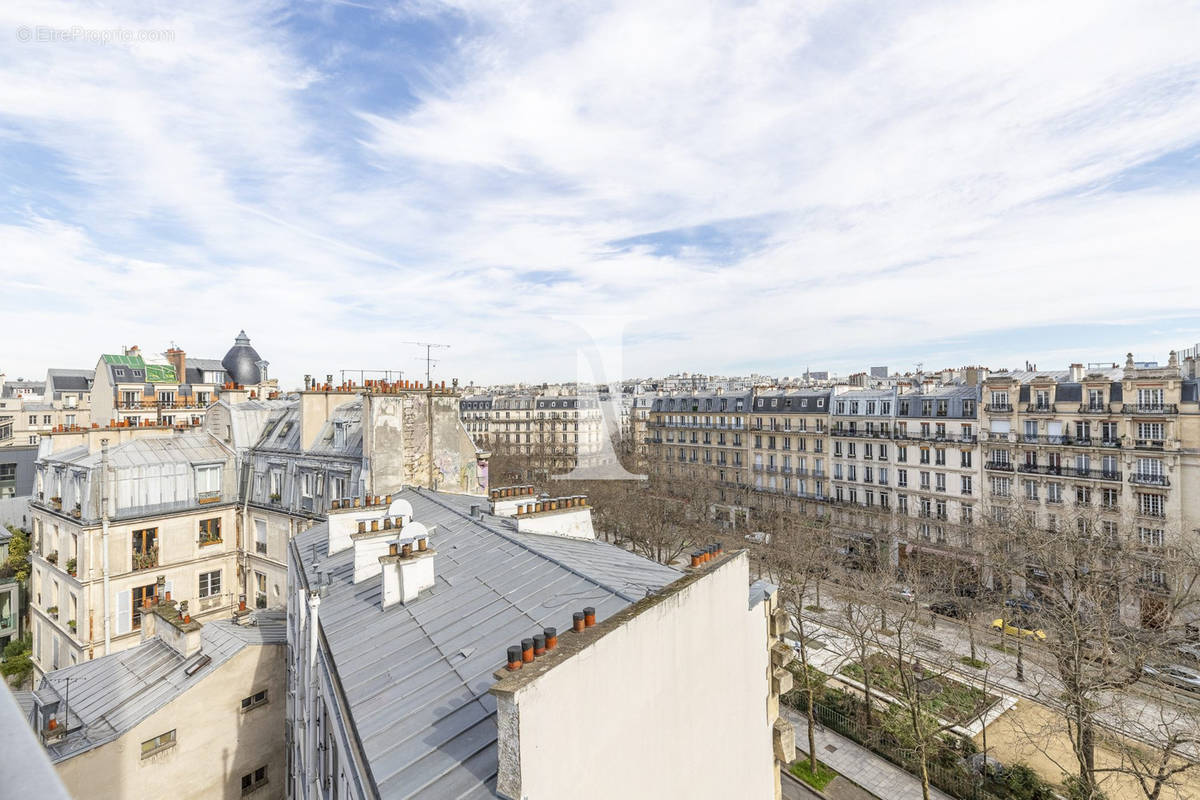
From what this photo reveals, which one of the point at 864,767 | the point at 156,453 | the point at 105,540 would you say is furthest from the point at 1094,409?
the point at 105,540

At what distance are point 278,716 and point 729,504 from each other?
45.5 meters

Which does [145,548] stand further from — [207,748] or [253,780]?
[207,748]

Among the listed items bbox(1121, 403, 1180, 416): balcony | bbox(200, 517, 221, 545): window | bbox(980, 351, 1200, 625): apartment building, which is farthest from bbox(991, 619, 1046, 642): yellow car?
bbox(200, 517, 221, 545): window

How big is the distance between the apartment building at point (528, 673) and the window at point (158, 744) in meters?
2.06

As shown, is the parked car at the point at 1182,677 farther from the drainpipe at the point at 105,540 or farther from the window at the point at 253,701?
the drainpipe at the point at 105,540

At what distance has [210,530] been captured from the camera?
23312mm

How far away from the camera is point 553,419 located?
74.7 metres

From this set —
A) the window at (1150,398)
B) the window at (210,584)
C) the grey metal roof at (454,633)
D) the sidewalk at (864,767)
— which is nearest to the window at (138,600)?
the window at (210,584)

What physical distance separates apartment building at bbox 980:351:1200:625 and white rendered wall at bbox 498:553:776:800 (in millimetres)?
23769

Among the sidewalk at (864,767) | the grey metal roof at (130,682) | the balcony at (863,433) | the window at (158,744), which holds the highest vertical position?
the balcony at (863,433)

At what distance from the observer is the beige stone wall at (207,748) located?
10.3 meters

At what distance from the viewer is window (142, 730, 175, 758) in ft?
35.2

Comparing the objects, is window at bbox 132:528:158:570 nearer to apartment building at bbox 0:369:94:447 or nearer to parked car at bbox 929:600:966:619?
apartment building at bbox 0:369:94:447

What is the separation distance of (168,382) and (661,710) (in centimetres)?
5306
